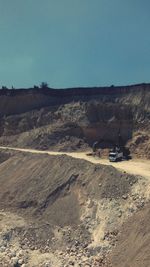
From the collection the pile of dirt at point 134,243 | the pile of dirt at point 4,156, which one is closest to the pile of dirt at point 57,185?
the pile of dirt at point 134,243

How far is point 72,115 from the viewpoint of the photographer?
5953cm

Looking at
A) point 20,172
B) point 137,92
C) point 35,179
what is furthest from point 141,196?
point 137,92

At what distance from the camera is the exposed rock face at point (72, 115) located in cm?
5572

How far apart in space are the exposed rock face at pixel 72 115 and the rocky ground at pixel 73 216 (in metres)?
12.7

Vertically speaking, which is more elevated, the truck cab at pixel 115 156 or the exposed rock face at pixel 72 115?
the exposed rock face at pixel 72 115

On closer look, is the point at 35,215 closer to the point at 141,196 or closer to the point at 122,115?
the point at 141,196

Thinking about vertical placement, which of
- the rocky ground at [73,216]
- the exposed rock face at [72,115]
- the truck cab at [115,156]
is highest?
the exposed rock face at [72,115]

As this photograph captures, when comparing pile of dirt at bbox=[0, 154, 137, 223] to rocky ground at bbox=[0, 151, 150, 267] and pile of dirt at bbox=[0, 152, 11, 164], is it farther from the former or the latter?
pile of dirt at bbox=[0, 152, 11, 164]

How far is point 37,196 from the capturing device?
39.4 metres

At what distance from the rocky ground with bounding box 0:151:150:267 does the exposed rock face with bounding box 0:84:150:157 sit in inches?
502

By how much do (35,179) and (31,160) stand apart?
4549 mm

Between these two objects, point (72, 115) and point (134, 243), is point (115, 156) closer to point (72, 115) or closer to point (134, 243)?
point (72, 115)

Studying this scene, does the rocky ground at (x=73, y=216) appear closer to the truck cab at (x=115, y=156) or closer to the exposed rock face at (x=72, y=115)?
the truck cab at (x=115, y=156)

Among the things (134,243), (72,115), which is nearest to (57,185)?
(134,243)
